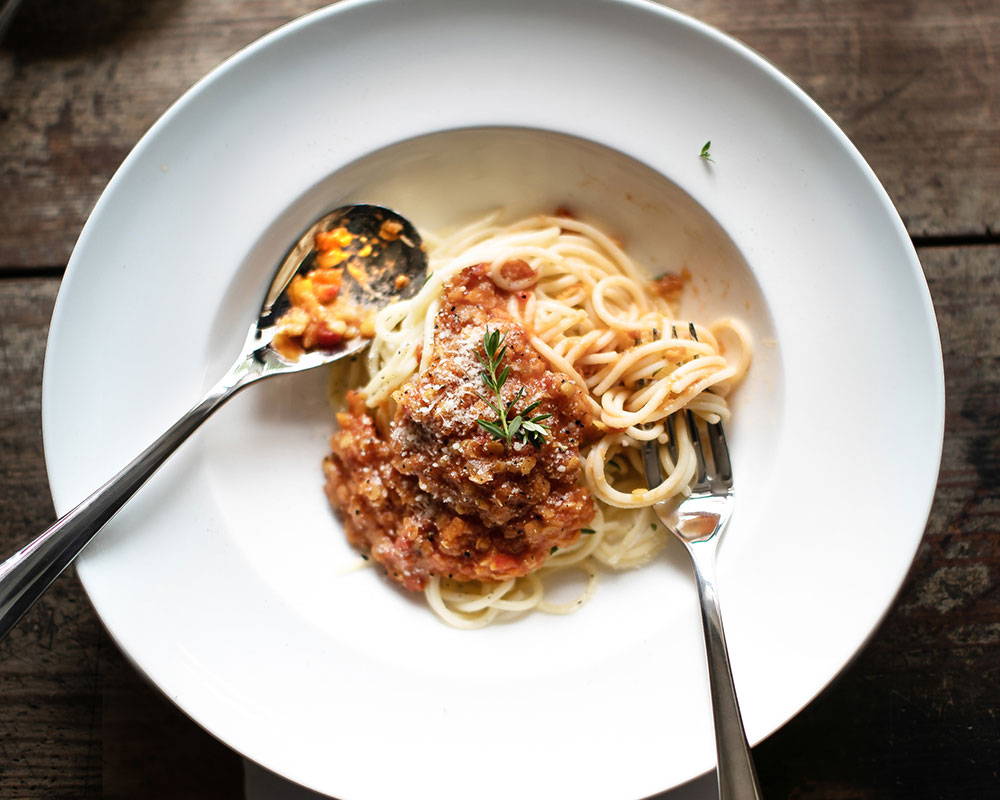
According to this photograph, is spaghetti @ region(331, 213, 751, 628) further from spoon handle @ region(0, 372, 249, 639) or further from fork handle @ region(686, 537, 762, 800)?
spoon handle @ region(0, 372, 249, 639)

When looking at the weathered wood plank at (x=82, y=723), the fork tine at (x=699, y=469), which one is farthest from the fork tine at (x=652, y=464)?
the weathered wood plank at (x=82, y=723)

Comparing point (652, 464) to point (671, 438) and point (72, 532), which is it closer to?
point (671, 438)

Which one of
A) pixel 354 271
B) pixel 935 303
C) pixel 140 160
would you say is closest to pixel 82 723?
pixel 354 271

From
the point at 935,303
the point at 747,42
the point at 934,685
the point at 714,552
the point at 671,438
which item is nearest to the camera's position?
the point at 714,552

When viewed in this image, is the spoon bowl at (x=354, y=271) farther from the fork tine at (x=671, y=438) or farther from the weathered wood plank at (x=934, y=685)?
the weathered wood plank at (x=934, y=685)

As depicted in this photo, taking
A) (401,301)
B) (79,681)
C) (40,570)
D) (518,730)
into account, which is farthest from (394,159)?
(79,681)

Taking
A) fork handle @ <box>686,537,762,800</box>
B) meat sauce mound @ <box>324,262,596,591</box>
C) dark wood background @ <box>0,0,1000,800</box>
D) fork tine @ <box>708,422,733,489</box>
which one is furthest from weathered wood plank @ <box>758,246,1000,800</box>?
meat sauce mound @ <box>324,262,596,591</box>
